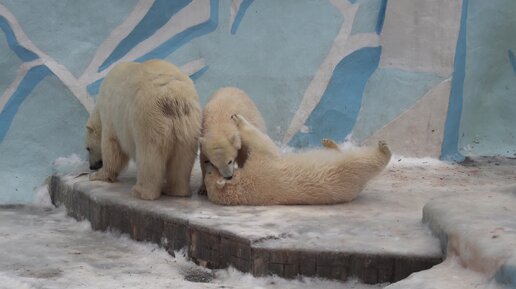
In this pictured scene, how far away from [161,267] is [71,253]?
2.32 ft

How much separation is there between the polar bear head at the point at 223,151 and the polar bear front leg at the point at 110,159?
1.01 meters

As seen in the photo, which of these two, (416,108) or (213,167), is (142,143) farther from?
(416,108)

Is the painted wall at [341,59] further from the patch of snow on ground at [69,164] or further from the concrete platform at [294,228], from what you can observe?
the concrete platform at [294,228]

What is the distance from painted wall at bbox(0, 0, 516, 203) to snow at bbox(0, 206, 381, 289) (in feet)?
5.84

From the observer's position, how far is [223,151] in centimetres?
521

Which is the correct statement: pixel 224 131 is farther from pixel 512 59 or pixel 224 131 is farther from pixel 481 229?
pixel 512 59

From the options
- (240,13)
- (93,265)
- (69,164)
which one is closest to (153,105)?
(93,265)

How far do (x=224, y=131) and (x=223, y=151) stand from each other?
205mm

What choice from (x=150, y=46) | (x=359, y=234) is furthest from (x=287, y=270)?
(x=150, y=46)

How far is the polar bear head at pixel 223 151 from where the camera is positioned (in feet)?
17.1

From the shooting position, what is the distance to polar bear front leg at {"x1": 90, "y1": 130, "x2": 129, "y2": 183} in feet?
19.6

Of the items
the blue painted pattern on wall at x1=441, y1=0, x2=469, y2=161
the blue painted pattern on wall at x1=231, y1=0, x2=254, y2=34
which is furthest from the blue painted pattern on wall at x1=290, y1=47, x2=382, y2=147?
the blue painted pattern on wall at x1=231, y1=0, x2=254, y2=34

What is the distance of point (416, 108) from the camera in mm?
7449

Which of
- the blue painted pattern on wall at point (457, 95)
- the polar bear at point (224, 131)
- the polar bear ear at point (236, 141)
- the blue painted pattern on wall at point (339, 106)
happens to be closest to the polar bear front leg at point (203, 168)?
the polar bear at point (224, 131)
